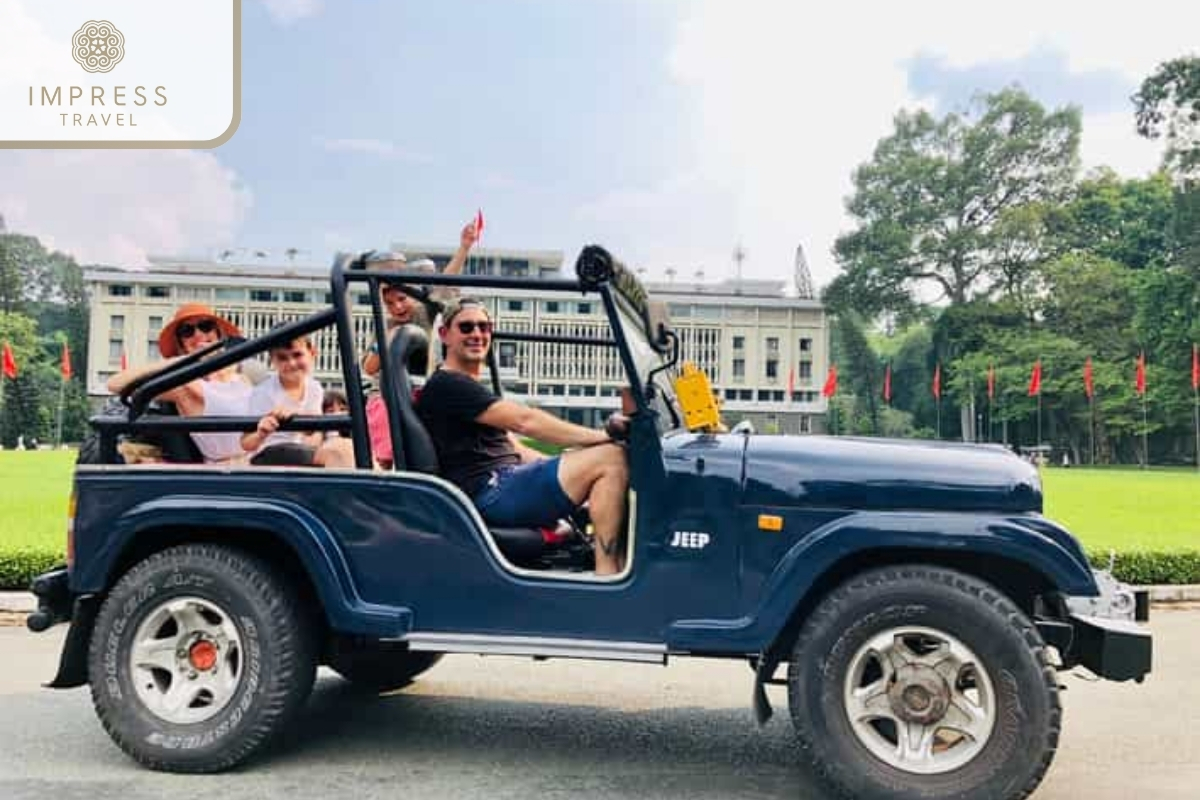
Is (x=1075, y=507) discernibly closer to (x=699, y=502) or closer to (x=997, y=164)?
(x=699, y=502)

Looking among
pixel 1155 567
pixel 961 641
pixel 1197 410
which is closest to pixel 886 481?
pixel 961 641

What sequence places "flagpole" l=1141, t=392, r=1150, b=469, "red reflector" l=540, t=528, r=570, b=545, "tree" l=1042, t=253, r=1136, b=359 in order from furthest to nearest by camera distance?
"tree" l=1042, t=253, r=1136, b=359 < "flagpole" l=1141, t=392, r=1150, b=469 < "red reflector" l=540, t=528, r=570, b=545

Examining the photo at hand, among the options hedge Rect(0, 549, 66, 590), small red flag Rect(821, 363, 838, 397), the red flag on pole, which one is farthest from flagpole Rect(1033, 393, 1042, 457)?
hedge Rect(0, 549, 66, 590)

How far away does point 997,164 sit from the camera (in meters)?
69.1

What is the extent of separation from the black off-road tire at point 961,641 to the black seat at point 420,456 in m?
1.10

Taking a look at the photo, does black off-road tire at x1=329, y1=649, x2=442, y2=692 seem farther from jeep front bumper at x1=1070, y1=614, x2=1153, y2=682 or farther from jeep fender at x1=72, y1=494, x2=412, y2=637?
jeep front bumper at x1=1070, y1=614, x2=1153, y2=682

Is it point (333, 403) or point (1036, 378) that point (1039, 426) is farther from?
point (333, 403)

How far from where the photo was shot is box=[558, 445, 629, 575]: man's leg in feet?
13.3

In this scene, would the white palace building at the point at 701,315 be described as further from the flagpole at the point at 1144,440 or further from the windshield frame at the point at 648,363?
the flagpole at the point at 1144,440

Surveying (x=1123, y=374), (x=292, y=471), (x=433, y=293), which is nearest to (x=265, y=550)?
(x=292, y=471)

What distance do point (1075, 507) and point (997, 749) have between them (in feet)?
53.5

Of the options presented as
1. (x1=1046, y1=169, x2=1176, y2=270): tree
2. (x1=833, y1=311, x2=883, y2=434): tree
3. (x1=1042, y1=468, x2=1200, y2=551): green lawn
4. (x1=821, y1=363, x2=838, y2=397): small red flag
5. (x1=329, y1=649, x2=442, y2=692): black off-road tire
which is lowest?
(x1=329, y1=649, x2=442, y2=692): black off-road tire

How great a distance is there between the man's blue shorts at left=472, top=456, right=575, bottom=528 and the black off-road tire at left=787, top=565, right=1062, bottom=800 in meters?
1.07

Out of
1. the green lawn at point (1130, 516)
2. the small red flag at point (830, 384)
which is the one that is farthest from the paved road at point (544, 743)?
the small red flag at point (830, 384)
